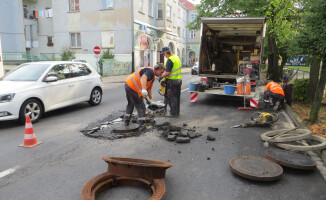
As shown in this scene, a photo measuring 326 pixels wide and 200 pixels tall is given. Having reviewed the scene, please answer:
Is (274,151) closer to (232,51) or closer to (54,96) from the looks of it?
(54,96)

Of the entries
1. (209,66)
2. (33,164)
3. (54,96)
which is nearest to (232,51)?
(209,66)

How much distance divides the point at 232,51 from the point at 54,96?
8.74 m

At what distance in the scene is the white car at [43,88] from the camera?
240 inches

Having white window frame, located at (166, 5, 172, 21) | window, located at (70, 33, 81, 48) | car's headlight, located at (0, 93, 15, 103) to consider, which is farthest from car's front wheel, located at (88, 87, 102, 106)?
white window frame, located at (166, 5, 172, 21)

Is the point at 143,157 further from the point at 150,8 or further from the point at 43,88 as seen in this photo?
the point at 150,8

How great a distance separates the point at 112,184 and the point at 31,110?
423 cm

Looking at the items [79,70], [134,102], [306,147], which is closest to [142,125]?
[134,102]

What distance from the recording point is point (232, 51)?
12.5 meters

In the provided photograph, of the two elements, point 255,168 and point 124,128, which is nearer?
point 255,168

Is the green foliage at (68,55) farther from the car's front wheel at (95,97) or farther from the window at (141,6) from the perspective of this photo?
the car's front wheel at (95,97)

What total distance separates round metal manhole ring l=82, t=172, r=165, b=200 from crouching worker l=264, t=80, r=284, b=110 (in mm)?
6576

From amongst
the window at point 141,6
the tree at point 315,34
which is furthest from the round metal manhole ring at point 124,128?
the window at point 141,6

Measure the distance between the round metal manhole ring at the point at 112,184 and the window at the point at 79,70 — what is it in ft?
18.0

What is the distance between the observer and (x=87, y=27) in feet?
82.3
